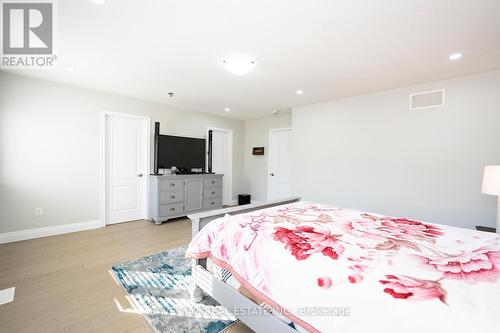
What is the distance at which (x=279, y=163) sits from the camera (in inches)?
215

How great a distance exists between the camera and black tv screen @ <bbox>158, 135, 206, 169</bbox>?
14.5 feet

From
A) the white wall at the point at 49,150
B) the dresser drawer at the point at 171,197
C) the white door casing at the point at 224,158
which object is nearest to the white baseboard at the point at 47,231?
the white wall at the point at 49,150

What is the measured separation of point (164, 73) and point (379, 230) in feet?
10.1

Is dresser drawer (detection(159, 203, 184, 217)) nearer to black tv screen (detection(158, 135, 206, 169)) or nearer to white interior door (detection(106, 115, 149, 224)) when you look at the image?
white interior door (detection(106, 115, 149, 224))

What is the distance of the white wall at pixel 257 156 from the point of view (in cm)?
570

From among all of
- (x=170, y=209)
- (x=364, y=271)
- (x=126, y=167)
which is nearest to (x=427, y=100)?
(x=364, y=271)

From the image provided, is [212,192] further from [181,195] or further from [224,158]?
[224,158]

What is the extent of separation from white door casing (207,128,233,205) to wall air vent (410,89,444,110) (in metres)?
4.03

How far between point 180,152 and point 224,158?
1487 millimetres

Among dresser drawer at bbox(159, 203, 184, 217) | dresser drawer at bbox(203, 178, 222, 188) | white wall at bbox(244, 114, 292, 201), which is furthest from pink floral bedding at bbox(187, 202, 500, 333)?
white wall at bbox(244, 114, 292, 201)

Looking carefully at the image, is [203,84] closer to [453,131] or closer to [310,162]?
[310,162]

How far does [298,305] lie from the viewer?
1.08m

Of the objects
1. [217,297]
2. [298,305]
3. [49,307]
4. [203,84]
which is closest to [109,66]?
[203,84]

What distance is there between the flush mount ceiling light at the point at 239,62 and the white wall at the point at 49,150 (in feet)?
8.61
